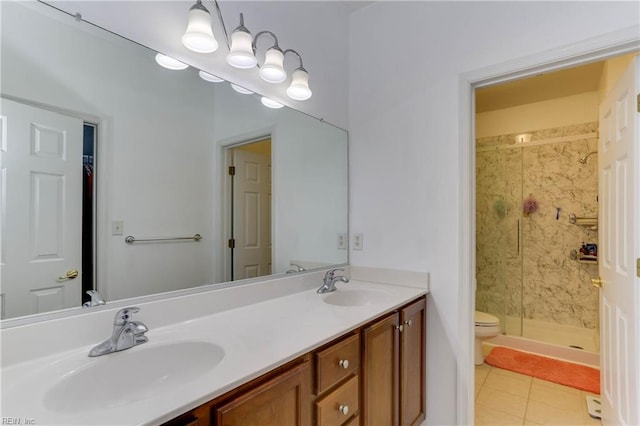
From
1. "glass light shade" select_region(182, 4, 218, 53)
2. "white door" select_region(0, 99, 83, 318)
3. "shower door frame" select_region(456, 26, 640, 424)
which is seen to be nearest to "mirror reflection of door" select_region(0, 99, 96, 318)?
"white door" select_region(0, 99, 83, 318)

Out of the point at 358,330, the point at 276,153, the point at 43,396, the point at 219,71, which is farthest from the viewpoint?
the point at 276,153

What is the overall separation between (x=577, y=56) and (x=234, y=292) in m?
1.86

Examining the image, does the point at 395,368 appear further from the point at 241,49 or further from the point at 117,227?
the point at 241,49

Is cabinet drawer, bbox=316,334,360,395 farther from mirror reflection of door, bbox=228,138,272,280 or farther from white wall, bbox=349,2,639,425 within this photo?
white wall, bbox=349,2,639,425

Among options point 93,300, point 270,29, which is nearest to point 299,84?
point 270,29

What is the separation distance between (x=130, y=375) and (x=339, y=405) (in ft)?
2.27

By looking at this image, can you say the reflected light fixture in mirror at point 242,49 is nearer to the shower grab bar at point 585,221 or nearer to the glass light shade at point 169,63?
the glass light shade at point 169,63

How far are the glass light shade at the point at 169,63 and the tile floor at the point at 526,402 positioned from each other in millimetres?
2465

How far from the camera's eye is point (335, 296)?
1.73 m

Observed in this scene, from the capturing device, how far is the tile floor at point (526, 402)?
187 cm

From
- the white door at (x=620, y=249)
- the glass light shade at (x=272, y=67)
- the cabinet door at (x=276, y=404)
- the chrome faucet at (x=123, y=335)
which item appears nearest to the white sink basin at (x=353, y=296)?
the cabinet door at (x=276, y=404)

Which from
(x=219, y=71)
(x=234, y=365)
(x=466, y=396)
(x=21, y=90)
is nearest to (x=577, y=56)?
(x=219, y=71)

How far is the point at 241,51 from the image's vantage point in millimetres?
1302

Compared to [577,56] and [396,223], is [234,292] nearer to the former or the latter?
[396,223]
